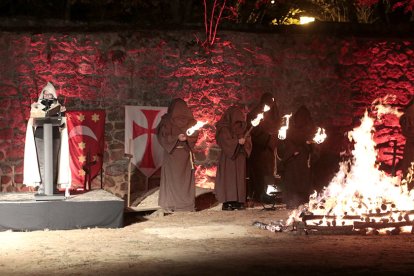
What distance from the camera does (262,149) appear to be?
1642 centimetres

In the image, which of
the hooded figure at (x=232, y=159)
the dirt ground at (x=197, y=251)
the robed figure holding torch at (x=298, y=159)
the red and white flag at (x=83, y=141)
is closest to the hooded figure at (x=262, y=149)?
the robed figure holding torch at (x=298, y=159)

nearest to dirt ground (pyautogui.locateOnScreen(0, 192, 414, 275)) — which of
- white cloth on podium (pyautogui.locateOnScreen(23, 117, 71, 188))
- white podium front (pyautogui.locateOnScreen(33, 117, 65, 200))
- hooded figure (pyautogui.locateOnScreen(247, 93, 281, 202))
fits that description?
white podium front (pyautogui.locateOnScreen(33, 117, 65, 200))

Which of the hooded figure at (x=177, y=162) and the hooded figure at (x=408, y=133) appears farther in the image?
the hooded figure at (x=408, y=133)

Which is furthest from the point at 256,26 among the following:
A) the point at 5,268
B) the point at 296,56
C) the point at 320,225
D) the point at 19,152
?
the point at 5,268

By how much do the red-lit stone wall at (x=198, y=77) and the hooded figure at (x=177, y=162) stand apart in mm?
1914

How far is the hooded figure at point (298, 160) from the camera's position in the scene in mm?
15594

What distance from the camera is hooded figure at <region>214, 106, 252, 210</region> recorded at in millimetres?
15461

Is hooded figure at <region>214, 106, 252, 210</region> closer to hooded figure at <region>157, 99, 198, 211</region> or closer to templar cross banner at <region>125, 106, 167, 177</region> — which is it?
hooded figure at <region>157, 99, 198, 211</region>

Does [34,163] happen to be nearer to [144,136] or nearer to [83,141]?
[83,141]

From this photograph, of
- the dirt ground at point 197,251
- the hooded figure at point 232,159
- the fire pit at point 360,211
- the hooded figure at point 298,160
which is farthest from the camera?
the hooded figure at point 298,160

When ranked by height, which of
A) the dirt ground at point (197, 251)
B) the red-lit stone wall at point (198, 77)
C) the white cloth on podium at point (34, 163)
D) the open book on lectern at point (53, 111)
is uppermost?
the red-lit stone wall at point (198, 77)

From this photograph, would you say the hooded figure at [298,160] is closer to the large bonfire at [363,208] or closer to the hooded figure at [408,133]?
the large bonfire at [363,208]

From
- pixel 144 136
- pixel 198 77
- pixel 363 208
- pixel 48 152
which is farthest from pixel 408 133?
pixel 48 152

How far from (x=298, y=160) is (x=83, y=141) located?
431cm
